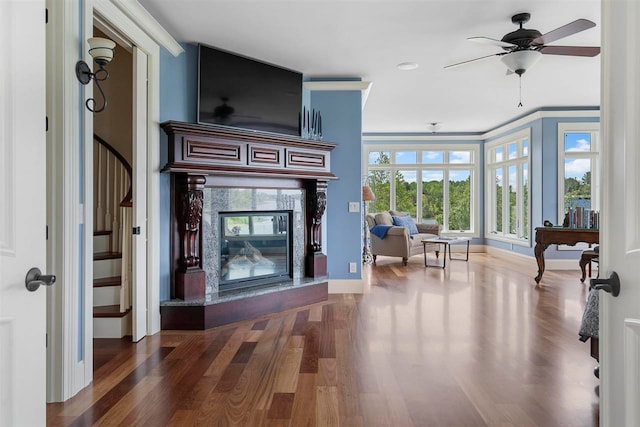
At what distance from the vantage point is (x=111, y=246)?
4.34m

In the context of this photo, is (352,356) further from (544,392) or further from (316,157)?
(316,157)

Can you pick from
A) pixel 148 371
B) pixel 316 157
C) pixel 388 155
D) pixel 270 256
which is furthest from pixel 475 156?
pixel 148 371

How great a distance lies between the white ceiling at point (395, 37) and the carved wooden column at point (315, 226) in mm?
1377

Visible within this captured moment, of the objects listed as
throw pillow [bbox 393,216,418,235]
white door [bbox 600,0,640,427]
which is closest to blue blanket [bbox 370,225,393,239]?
throw pillow [bbox 393,216,418,235]

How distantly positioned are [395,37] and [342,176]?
1.76 m

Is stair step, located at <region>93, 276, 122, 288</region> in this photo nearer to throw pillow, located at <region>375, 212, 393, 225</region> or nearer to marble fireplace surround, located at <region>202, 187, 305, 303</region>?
marble fireplace surround, located at <region>202, 187, 305, 303</region>

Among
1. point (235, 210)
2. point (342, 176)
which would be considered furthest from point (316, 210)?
point (235, 210)

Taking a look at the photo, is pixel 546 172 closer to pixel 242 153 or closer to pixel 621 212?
A: pixel 242 153

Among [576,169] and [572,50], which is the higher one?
[572,50]

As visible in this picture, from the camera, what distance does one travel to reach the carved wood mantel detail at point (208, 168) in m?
3.69

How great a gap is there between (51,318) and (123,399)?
594mm

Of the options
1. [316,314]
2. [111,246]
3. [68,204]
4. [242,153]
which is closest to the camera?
[68,204]

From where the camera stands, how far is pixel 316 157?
4.71 m

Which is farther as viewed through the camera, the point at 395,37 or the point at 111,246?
the point at 111,246
